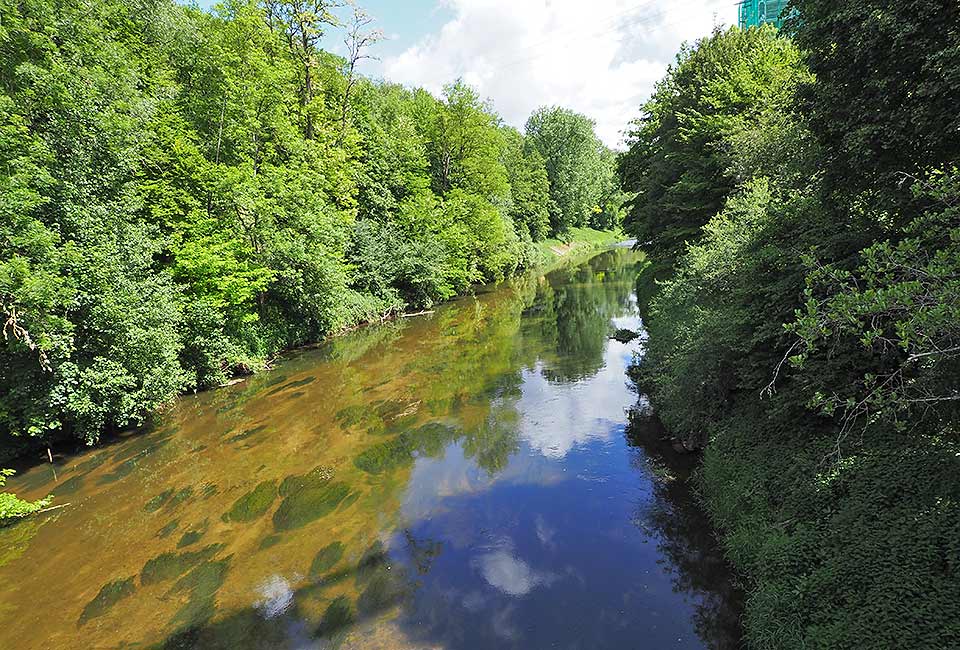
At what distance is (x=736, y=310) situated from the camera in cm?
962

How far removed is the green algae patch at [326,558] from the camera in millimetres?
8508

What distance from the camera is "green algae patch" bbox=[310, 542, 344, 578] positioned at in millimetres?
8508

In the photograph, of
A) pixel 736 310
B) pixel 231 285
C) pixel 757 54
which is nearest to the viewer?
pixel 736 310

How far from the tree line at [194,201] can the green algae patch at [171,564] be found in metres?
5.63

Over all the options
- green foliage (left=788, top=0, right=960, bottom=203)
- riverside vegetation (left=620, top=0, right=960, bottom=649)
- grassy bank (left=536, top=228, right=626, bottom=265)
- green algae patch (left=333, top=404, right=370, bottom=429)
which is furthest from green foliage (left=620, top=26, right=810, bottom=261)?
grassy bank (left=536, top=228, right=626, bottom=265)

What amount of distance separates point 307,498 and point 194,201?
13602 mm

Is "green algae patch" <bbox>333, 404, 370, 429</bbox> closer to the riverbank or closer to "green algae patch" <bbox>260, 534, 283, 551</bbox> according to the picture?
"green algae patch" <bbox>260, 534, 283, 551</bbox>

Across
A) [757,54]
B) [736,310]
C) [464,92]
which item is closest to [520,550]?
[736,310]

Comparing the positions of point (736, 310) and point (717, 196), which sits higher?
point (717, 196)

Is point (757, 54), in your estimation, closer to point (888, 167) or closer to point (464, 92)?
point (888, 167)

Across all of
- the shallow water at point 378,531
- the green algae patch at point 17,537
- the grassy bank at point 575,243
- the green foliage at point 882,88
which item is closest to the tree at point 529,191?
the grassy bank at point 575,243

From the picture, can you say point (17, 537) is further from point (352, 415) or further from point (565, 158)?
point (565, 158)

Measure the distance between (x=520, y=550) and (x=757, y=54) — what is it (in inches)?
877

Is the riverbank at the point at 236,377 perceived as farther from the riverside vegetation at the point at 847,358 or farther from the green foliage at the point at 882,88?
the green foliage at the point at 882,88
